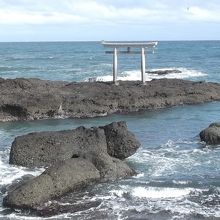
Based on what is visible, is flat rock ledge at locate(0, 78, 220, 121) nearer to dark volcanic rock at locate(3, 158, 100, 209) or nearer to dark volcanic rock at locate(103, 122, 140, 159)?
dark volcanic rock at locate(103, 122, 140, 159)

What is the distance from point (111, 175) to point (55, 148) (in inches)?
122

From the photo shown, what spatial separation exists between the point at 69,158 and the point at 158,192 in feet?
12.9

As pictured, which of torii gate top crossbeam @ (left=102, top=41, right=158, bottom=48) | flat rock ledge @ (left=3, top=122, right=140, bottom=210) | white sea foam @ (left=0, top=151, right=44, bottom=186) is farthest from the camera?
torii gate top crossbeam @ (left=102, top=41, right=158, bottom=48)

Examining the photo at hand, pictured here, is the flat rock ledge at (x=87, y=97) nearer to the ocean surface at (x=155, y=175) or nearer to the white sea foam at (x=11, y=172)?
the ocean surface at (x=155, y=175)

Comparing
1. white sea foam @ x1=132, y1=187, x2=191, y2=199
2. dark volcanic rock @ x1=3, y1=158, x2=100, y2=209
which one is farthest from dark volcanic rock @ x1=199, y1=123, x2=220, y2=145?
dark volcanic rock @ x1=3, y1=158, x2=100, y2=209

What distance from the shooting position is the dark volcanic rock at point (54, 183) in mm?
16094

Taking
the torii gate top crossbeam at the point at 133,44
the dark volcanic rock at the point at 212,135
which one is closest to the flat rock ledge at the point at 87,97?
the torii gate top crossbeam at the point at 133,44

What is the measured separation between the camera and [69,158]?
20109 millimetres

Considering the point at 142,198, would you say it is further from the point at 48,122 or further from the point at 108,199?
the point at 48,122

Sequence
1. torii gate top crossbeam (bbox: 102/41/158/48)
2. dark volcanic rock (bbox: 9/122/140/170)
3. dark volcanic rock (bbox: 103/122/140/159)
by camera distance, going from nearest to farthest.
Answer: dark volcanic rock (bbox: 9/122/140/170) < dark volcanic rock (bbox: 103/122/140/159) < torii gate top crossbeam (bbox: 102/41/158/48)

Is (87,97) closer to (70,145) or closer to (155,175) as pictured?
(70,145)

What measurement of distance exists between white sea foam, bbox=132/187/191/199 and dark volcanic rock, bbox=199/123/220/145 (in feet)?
24.6

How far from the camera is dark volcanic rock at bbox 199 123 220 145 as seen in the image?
994 inches

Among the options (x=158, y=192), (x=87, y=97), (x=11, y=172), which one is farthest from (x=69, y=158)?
(x=87, y=97)
